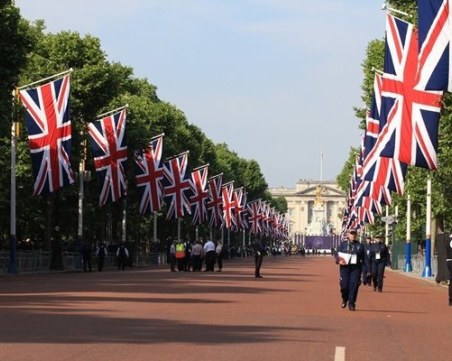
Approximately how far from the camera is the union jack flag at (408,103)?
31.3m

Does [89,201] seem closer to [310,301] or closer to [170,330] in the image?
[310,301]

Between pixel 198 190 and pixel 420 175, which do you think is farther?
pixel 198 190

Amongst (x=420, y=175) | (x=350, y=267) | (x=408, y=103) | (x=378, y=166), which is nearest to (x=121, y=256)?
(x=420, y=175)

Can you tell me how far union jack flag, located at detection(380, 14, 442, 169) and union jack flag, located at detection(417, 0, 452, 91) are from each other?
219 mm

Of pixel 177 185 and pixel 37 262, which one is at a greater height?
pixel 177 185

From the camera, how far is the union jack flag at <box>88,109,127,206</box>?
189ft

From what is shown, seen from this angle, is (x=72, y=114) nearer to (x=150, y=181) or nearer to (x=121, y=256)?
(x=150, y=181)

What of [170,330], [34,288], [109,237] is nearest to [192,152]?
[109,237]

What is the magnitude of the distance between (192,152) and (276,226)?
230ft

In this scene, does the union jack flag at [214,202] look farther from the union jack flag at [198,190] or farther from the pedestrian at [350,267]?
the pedestrian at [350,267]

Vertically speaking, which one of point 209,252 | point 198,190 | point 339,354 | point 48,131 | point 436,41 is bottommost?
point 339,354

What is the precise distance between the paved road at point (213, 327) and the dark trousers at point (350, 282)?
1.31ft

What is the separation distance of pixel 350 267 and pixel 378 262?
44.5 feet

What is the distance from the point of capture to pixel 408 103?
106 feet
